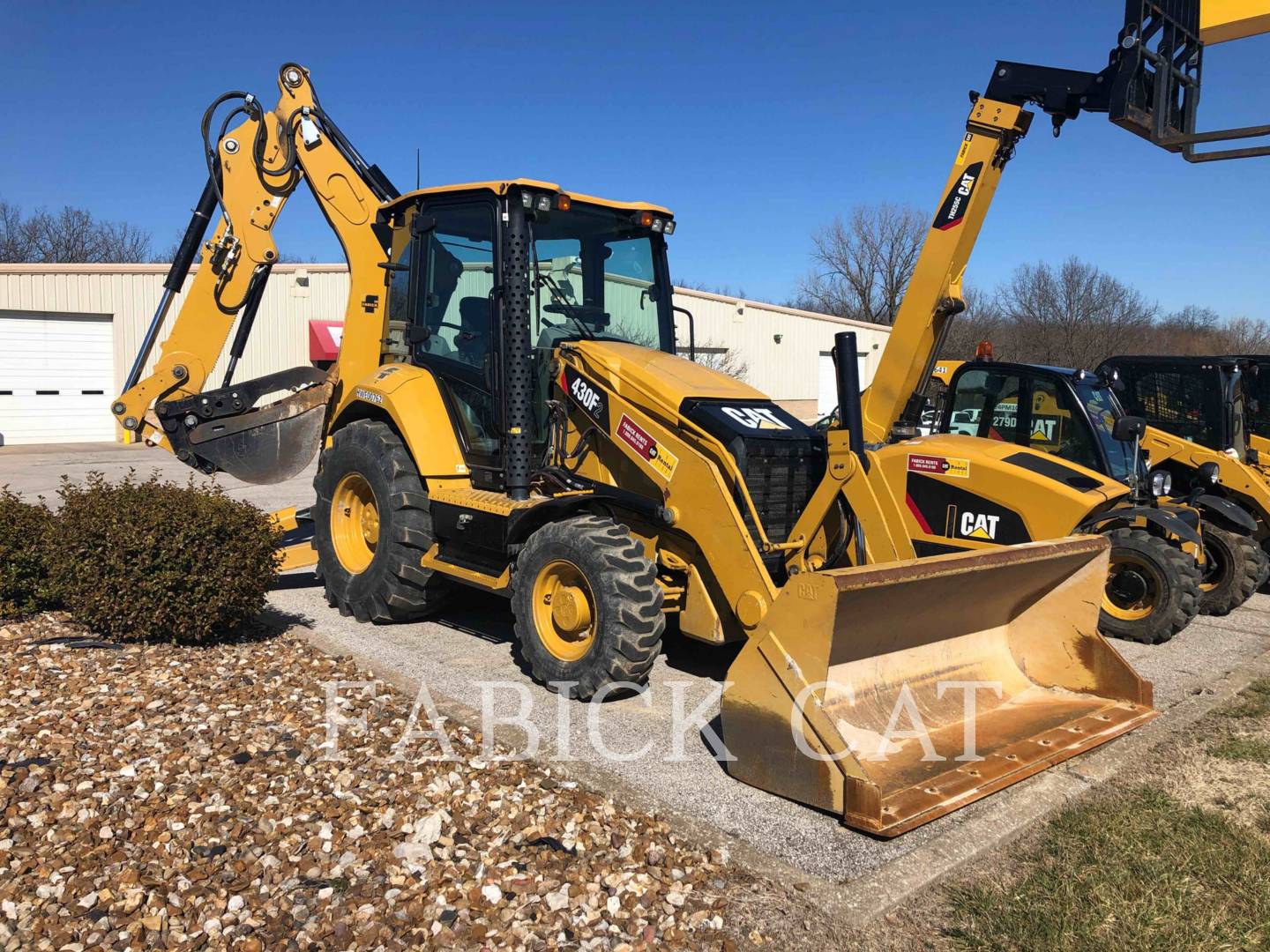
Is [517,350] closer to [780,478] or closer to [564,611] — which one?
[564,611]

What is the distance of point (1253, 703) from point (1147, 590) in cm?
161

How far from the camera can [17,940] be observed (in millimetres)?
2930

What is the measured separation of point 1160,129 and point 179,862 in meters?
6.36

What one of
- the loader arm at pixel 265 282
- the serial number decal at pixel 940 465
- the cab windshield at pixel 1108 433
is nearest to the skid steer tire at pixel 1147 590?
the cab windshield at pixel 1108 433

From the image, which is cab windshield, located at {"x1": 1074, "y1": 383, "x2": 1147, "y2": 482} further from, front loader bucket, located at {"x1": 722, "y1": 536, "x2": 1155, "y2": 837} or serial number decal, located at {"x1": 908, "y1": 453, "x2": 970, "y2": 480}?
front loader bucket, located at {"x1": 722, "y1": 536, "x2": 1155, "y2": 837}

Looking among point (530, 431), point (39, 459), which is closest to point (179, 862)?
point (530, 431)

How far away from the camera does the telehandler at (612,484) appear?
4.43 metres

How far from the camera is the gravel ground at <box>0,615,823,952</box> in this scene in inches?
123

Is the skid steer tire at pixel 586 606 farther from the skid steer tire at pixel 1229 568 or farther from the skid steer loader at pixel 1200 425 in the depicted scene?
the skid steer tire at pixel 1229 568

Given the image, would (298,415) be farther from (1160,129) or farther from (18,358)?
(18,358)

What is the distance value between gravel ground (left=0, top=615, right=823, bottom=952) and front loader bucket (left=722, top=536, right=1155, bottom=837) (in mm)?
643

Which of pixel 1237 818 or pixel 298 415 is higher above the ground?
pixel 298 415

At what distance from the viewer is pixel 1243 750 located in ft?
16.9

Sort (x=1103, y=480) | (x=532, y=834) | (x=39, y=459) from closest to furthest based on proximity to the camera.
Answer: (x=532, y=834) < (x=1103, y=480) < (x=39, y=459)
